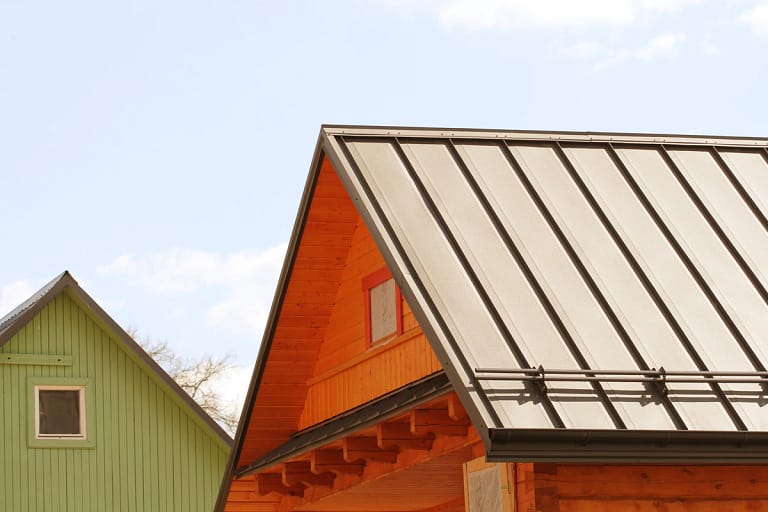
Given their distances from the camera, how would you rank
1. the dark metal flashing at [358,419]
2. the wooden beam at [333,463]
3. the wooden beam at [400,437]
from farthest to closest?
the wooden beam at [333,463] < the wooden beam at [400,437] < the dark metal flashing at [358,419]

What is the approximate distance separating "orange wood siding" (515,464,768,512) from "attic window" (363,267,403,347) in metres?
3.40

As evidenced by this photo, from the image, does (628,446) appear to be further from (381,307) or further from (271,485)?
(271,485)

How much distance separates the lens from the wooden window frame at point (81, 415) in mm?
26125

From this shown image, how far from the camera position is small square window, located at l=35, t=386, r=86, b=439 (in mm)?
26344

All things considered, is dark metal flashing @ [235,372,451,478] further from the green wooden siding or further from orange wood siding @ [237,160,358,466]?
the green wooden siding

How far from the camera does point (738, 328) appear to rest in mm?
12859

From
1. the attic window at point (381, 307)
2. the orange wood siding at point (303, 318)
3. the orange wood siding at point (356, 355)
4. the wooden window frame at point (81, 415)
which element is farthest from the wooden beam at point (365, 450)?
the wooden window frame at point (81, 415)

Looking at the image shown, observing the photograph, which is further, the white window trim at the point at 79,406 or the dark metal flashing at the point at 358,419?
the white window trim at the point at 79,406

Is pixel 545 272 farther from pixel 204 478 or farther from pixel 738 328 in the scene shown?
pixel 204 478

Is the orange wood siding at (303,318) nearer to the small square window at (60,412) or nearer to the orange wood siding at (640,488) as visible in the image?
the orange wood siding at (640,488)

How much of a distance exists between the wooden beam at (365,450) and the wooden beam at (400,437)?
631 millimetres

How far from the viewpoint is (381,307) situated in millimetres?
15492

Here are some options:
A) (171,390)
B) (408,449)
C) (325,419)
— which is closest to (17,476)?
(171,390)

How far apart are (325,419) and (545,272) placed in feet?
14.1
